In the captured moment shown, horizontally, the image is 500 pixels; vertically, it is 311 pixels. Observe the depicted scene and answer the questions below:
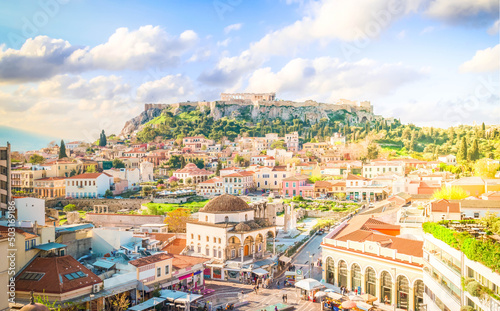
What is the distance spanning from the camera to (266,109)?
132250mm

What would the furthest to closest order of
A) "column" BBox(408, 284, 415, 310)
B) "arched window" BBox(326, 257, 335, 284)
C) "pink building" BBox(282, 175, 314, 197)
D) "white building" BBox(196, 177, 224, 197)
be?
"white building" BBox(196, 177, 224, 197)
"pink building" BBox(282, 175, 314, 197)
"arched window" BBox(326, 257, 335, 284)
"column" BBox(408, 284, 415, 310)

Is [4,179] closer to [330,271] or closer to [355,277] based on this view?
[330,271]

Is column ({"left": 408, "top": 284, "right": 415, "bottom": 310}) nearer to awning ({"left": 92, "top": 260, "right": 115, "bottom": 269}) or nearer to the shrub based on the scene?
the shrub

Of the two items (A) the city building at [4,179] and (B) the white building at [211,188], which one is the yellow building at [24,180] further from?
(A) the city building at [4,179]

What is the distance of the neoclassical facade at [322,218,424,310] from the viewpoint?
22.5 m

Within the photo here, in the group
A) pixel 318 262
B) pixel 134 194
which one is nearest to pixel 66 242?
pixel 318 262

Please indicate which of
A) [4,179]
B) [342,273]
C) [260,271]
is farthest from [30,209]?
[342,273]

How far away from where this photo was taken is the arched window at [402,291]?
22792 millimetres

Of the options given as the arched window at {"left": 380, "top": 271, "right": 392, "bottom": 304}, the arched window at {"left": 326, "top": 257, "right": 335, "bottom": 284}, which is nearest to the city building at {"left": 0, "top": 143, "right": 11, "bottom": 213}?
the arched window at {"left": 326, "top": 257, "right": 335, "bottom": 284}

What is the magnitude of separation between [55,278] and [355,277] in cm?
1553

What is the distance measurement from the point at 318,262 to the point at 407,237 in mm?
6774

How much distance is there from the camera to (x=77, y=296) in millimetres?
20109

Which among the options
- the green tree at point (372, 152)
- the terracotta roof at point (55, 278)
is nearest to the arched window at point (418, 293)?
the terracotta roof at point (55, 278)

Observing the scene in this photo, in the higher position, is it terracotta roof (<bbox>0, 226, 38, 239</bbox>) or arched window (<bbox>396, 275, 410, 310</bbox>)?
terracotta roof (<bbox>0, 226, 38, 239</bbox>)
